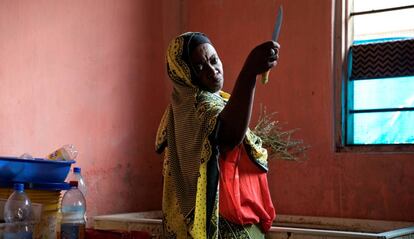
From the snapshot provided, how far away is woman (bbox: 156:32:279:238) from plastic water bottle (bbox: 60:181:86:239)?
0.55m

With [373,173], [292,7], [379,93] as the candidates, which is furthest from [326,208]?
[292,7]

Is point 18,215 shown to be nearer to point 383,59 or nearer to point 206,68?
point 206,68

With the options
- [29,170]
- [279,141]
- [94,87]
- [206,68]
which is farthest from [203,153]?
[94,87]

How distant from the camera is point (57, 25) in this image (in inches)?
136

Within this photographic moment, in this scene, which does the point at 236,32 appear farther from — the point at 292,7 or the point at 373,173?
the point at 373,173

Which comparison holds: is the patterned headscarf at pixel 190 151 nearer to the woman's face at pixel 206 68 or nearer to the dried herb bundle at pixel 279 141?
the woman's face at pixel 206 68

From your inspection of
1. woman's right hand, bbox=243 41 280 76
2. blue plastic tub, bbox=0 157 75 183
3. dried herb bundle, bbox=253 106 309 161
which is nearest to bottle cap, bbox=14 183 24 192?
blue plastic tub, bbox=0 157 75 183

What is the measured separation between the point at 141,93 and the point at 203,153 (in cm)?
240

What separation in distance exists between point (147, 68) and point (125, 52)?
0.71ft

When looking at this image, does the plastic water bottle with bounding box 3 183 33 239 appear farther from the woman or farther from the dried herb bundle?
the dried herb bundle

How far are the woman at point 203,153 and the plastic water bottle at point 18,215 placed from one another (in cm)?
68

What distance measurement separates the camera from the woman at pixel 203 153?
5.53ft

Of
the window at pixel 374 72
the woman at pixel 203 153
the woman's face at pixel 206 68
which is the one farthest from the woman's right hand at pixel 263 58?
the window at pixel 374 72

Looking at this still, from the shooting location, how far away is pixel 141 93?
4.04 metres
